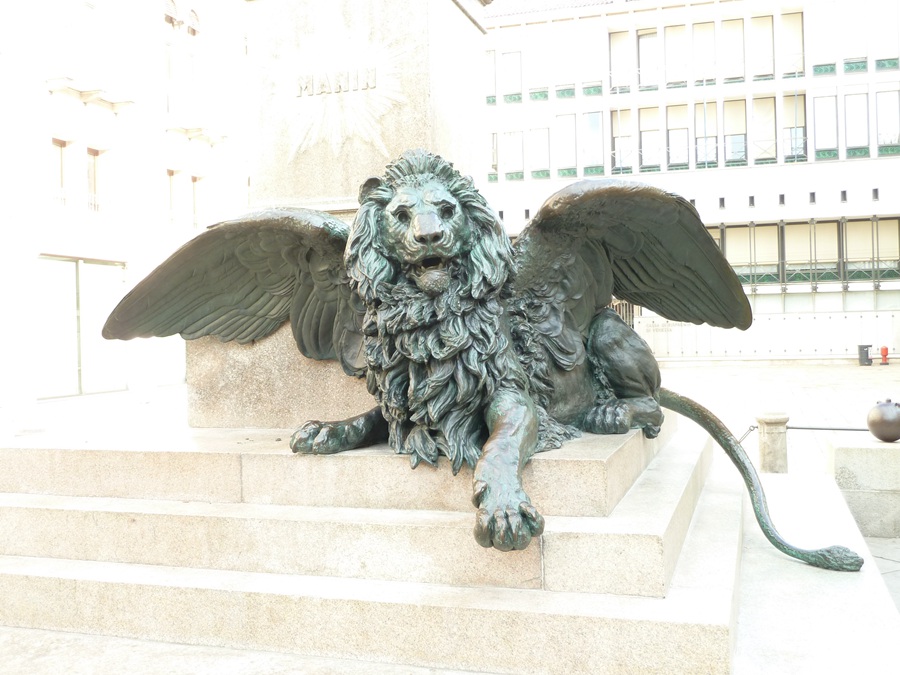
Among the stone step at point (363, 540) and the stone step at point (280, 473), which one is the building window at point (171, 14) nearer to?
the stone step at point (280, 473)

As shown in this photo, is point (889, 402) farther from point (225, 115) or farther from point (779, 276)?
point (779, 276)

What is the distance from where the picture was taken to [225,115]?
21.0 metres

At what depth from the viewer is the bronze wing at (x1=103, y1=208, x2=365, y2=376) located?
3.74 m

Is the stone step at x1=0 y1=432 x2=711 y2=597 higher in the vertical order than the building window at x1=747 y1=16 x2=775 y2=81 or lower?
lower

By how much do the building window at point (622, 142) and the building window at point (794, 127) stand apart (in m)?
5.08

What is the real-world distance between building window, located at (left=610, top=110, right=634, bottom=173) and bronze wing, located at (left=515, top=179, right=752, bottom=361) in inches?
1045

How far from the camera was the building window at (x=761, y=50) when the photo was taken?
2945 cm

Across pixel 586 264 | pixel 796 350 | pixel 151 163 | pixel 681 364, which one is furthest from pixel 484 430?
pixel 796 350

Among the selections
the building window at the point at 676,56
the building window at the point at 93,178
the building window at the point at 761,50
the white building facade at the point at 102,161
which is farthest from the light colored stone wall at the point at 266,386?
the building window at the point at 761,50

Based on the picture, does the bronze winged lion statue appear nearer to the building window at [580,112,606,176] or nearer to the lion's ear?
the lion's ear

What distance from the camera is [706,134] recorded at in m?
29.5

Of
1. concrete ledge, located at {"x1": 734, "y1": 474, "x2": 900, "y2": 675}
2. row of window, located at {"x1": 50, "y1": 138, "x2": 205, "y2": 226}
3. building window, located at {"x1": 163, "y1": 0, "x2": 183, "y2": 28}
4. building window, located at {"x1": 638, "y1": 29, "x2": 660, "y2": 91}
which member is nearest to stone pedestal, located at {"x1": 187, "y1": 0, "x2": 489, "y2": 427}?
concrete ledge, located at {"x1": 734, "y1": 474, "x2": 900, "y2": 675}

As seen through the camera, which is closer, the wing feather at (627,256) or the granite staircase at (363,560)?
the granite staircase at (363,560)

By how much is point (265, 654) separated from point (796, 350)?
26888mm
